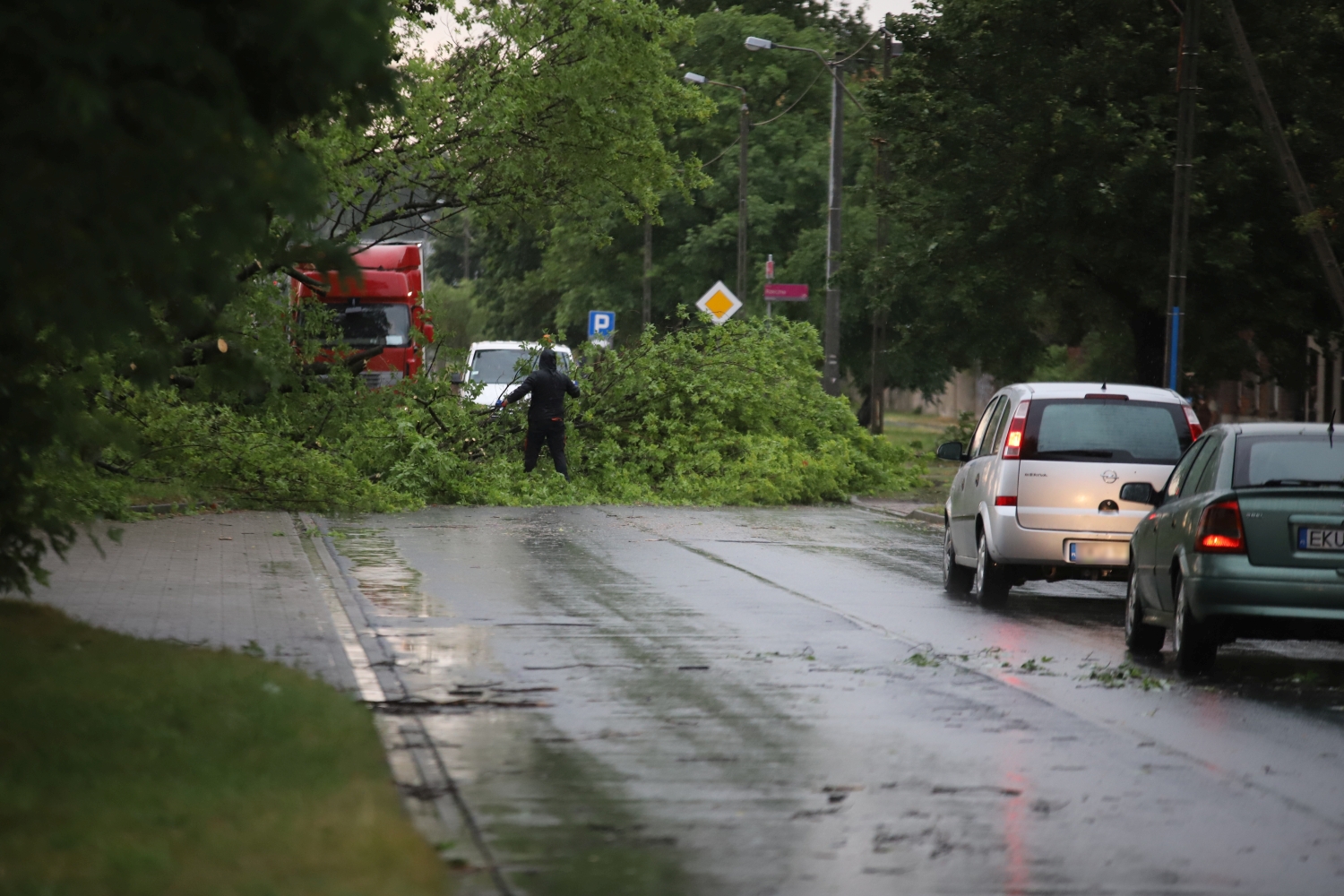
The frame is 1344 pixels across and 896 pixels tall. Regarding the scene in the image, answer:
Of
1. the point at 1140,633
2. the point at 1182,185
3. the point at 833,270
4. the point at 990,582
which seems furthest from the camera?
the point at 833,270

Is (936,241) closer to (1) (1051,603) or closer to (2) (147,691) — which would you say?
(1) (1051,603)

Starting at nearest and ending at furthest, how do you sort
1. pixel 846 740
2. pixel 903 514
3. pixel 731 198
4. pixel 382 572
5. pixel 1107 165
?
1. pixel 846 740
2. pixel 382 572
3. pixel 903 514
4. pixel 1107 165
5. pixel 731 198

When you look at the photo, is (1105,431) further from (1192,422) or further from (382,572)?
(382,572)

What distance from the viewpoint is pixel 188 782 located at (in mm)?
6848

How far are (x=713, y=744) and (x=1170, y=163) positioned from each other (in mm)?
22674

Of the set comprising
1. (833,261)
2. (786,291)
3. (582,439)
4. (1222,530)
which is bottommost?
(582,439)

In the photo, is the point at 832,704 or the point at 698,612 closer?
the point at 832,704

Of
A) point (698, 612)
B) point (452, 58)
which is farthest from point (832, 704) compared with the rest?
point (452, 58)

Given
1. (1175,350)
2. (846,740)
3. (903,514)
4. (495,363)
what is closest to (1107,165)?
(1175,350)

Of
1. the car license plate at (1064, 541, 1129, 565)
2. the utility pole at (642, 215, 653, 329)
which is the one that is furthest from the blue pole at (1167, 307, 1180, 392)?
the utility pole at (642, 215, 653, 329)

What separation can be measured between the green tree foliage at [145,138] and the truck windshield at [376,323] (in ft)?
94.1

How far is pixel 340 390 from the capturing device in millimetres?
24188

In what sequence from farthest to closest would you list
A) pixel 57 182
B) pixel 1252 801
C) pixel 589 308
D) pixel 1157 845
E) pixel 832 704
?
pixel 589 308 → pixel 832 704 → pixel 1252 801 → pixel 1157 845 → pixel 57 182

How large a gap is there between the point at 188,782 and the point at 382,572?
30.1ft
